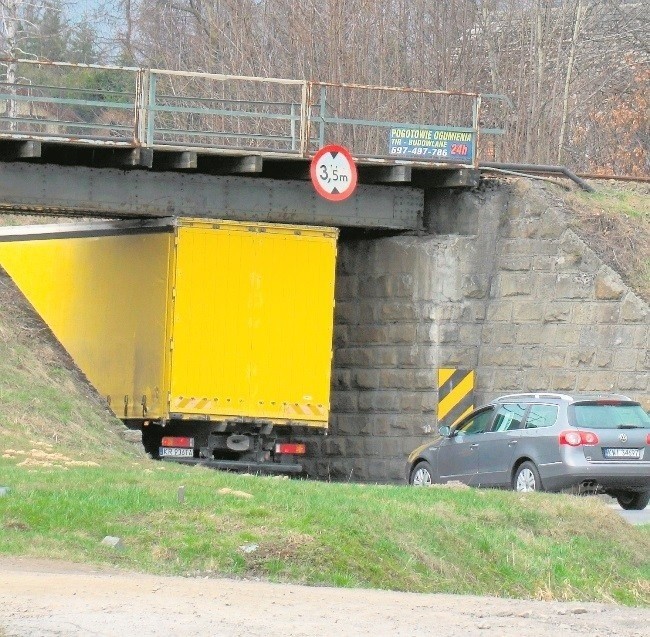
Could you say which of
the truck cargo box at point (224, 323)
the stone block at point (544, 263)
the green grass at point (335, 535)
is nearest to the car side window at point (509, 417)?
the truck cargo box at point (224, 323)

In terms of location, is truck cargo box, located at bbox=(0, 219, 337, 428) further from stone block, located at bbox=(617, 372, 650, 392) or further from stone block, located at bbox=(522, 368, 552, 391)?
stone block, located at bbox=(617, 372, 650, 392)

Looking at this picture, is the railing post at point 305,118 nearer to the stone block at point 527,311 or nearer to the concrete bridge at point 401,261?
the concrete bridge at point 401,261

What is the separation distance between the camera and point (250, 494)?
14617 mm

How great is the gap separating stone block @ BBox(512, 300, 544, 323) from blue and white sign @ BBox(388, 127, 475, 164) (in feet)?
8.23

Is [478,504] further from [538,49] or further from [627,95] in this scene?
[627,95]

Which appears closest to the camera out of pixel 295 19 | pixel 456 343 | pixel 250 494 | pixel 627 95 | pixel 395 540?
pixel 395 540

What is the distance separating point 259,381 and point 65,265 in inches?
189

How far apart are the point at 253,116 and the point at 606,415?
298 inches

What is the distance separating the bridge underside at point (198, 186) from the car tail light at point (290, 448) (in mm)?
3785

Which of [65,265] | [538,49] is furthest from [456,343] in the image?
[538,49]

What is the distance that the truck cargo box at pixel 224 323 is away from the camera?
24.0 metres

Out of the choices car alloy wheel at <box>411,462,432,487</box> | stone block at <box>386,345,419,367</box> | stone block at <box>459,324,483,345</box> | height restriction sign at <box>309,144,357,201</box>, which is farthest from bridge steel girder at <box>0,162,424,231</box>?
car alloy wheel at <box>411,462,432,487</box>

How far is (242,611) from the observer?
32.6ft

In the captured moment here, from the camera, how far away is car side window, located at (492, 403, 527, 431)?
20.8 m
